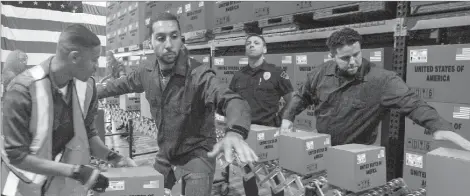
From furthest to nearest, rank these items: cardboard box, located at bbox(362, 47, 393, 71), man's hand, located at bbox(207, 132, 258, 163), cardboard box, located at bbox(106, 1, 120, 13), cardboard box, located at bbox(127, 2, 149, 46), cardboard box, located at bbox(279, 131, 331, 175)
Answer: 1. cardboard box, located at bbox(106, 1, 120, 13)
2. cardboard box, located at bbox(127, 2, 149, 46)
3. cardboard box, located at bbox(362, 47, 393, 71)
4. cardboard box, located at bbox(279, 131, 331, 175)
5. man's hand, located at bbox(207, 132, 258, 163)

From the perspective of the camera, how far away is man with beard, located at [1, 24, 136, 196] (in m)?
1.40

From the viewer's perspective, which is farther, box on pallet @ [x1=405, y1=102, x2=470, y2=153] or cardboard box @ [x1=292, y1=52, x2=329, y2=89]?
cardboard box @ [x1=292, y1=52, x2=329, y2=89]

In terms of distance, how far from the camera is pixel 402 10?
3180mm

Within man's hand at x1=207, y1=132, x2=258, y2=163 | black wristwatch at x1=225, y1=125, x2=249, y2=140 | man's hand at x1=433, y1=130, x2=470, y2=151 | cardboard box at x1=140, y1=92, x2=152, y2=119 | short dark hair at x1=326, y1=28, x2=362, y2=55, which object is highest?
short dark hair at x1=326, y1=28, x2=362, y2=55

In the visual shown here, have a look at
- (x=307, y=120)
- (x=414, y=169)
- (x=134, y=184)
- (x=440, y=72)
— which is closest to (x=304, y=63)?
(x=307, y=120)

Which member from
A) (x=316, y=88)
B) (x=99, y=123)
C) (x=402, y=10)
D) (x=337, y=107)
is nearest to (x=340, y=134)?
(x=337, y=107)

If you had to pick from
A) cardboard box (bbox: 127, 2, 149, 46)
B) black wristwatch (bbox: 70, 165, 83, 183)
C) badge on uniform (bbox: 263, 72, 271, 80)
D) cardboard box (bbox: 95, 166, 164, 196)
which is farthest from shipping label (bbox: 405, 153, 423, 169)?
cardboard box (bbox: 127, 2, 149, 46)

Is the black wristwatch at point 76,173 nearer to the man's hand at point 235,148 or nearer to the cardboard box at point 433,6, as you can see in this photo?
the man's hand at point 235,148

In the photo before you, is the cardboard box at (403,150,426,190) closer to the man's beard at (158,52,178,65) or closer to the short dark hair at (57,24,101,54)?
the man's beard at (158,52,178,65)

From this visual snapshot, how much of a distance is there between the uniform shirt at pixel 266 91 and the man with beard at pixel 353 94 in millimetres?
1077

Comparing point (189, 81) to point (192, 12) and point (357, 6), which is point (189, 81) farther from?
point (192, 12)

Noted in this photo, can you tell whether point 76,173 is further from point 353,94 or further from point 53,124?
point 353,94

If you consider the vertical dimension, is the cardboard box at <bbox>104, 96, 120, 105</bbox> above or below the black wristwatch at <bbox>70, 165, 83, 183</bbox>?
below

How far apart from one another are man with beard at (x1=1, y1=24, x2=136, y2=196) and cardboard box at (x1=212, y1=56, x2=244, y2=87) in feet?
11.7
